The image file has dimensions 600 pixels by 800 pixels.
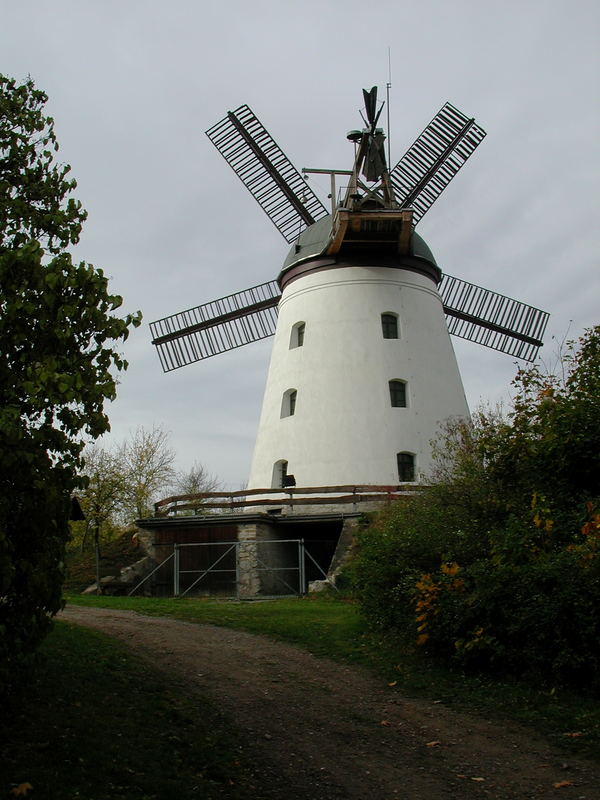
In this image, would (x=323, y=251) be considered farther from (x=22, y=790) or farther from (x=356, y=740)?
(x=22, y=790)

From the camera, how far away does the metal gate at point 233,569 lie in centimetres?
2044

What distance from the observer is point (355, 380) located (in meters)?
23.0

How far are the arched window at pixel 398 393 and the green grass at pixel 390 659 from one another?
7250mm

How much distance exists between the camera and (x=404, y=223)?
22.9 m

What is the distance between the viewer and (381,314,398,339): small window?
2389cm

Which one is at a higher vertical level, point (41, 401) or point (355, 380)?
point (355, 380)

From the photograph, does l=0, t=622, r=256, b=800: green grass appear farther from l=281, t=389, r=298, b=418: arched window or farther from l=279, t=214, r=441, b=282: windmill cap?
l=279, t=214, r=441, b=282: windmill cap

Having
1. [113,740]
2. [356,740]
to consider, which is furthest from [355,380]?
[113,740]

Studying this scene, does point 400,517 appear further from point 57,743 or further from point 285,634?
point 57,743

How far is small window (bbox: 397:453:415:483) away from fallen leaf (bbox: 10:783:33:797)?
55.6ft

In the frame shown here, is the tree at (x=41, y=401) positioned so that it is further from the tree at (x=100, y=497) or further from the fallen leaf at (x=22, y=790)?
the tree at (x=100, y=497)

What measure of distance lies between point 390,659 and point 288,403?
13.5m

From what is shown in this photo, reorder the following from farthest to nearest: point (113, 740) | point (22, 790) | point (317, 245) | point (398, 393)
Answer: point (317, 245) < point (398, 393) < point (113, 740) < point (22, 790)

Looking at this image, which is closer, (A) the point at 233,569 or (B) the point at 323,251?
(A) the point at 233,569
